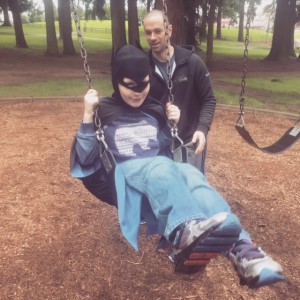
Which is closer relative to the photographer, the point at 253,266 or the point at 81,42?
the point at 253,266

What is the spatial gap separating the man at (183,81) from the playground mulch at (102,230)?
0.91m

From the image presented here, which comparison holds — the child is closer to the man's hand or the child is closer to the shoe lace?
the shoe lace

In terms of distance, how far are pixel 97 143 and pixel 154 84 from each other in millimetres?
Result: 841

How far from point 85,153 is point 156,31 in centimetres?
109

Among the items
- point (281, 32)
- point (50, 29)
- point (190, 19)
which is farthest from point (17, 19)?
point (281, 32)

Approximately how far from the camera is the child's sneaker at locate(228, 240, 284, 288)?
5.91 ft

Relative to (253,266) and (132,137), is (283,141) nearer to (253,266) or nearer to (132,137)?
(132,137)

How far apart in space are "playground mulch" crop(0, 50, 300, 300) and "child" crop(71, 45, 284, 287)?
2.95ft

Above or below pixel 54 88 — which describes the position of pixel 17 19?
above

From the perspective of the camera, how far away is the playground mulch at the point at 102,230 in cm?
282

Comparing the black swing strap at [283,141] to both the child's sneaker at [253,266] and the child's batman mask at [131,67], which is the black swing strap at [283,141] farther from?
the child's sneaker at [253,266]

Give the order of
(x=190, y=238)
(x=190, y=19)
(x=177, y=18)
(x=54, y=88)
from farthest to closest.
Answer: (x=190, y=19)
(x=54, y=88)
(x=177, y=18)
(x=190, y=238)

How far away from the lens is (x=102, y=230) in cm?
355

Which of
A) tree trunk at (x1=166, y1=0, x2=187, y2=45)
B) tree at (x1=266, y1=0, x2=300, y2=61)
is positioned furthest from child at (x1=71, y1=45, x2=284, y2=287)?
tree at (x1=266, y1=0, x2=300, y2=61)
